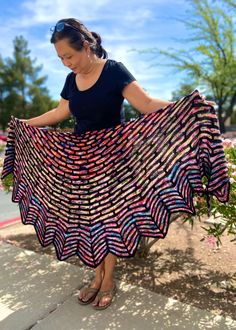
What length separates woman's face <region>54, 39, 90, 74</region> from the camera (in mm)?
2203

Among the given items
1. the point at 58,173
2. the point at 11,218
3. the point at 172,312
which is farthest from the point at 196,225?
the point at 11,218

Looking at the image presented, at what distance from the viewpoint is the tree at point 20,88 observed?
33781 millimetres

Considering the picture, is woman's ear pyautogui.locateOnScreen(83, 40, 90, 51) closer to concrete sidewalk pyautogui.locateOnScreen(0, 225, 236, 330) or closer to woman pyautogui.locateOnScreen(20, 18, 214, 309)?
woman pyautogui.locateOnScreen(20, 18, 214, 309)

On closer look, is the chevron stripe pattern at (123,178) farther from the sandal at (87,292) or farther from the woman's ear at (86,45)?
the woman's ear at (86,45)

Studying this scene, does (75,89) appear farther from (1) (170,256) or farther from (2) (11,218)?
(2) (11,218)

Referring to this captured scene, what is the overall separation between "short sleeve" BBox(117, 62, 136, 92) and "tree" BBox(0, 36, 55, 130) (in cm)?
3267

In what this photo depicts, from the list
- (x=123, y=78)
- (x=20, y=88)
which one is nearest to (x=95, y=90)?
(x=123, y=78)

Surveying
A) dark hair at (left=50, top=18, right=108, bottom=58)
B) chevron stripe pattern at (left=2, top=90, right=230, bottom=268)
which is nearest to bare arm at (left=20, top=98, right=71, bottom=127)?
chevron stripe pattern at (left=2, top=90, right=230, bottom=268)

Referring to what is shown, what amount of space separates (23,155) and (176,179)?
1257 millimetres

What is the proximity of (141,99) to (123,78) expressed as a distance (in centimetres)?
17

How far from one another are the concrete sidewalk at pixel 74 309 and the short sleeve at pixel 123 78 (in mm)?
1413

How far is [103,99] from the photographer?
2229mm

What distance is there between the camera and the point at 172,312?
2.21 metres

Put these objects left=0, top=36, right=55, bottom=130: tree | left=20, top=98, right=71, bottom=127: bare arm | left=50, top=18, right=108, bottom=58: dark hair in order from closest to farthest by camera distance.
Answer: left=50, top=18, right=108, bottom=58: dark hair → left=20, top=98, right=71, bottom=127: bare arm → left=0, top=36, right=55, bottom=130: tree
